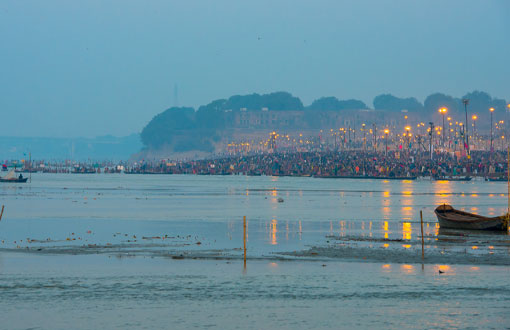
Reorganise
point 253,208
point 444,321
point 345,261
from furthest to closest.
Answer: point 253,208, point 345,261, point 444,321

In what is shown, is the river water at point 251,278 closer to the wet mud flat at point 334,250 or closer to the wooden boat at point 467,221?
the wet mud flat at point 334,250

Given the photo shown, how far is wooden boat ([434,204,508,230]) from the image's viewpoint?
2117 inches

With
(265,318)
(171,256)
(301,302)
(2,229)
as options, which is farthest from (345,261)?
(2,229)

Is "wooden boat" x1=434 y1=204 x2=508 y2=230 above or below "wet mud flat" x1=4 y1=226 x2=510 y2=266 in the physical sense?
above

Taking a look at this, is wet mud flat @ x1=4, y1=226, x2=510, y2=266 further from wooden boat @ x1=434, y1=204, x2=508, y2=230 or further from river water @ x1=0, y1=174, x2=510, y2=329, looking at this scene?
wooden boat @ x1=434, y1=204, x2=508, y2=230

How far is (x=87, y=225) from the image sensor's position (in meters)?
60.8

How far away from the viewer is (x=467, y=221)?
55.4 metres

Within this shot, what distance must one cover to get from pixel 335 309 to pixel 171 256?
48.5 feet

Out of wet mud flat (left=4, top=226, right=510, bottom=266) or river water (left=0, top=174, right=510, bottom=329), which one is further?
wet mud flat (left=4, top=226, right=510, bottom=266)

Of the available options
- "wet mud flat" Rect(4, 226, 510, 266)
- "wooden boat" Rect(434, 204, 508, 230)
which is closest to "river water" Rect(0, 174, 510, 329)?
"wet mud flat" Rect(4, 226, 510, 266)

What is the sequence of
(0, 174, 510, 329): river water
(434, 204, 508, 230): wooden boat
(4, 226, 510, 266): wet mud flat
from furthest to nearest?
1. (434, 204, 508, 230): wooden boat
2. (4, 226, 510, 266): wet mud flat
3. (0, 174, 510, 329): river water

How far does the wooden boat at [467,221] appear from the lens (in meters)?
53.8

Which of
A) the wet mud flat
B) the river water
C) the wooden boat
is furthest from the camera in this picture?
the wooden boat

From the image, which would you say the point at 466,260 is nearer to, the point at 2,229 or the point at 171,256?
the point at 171,256
